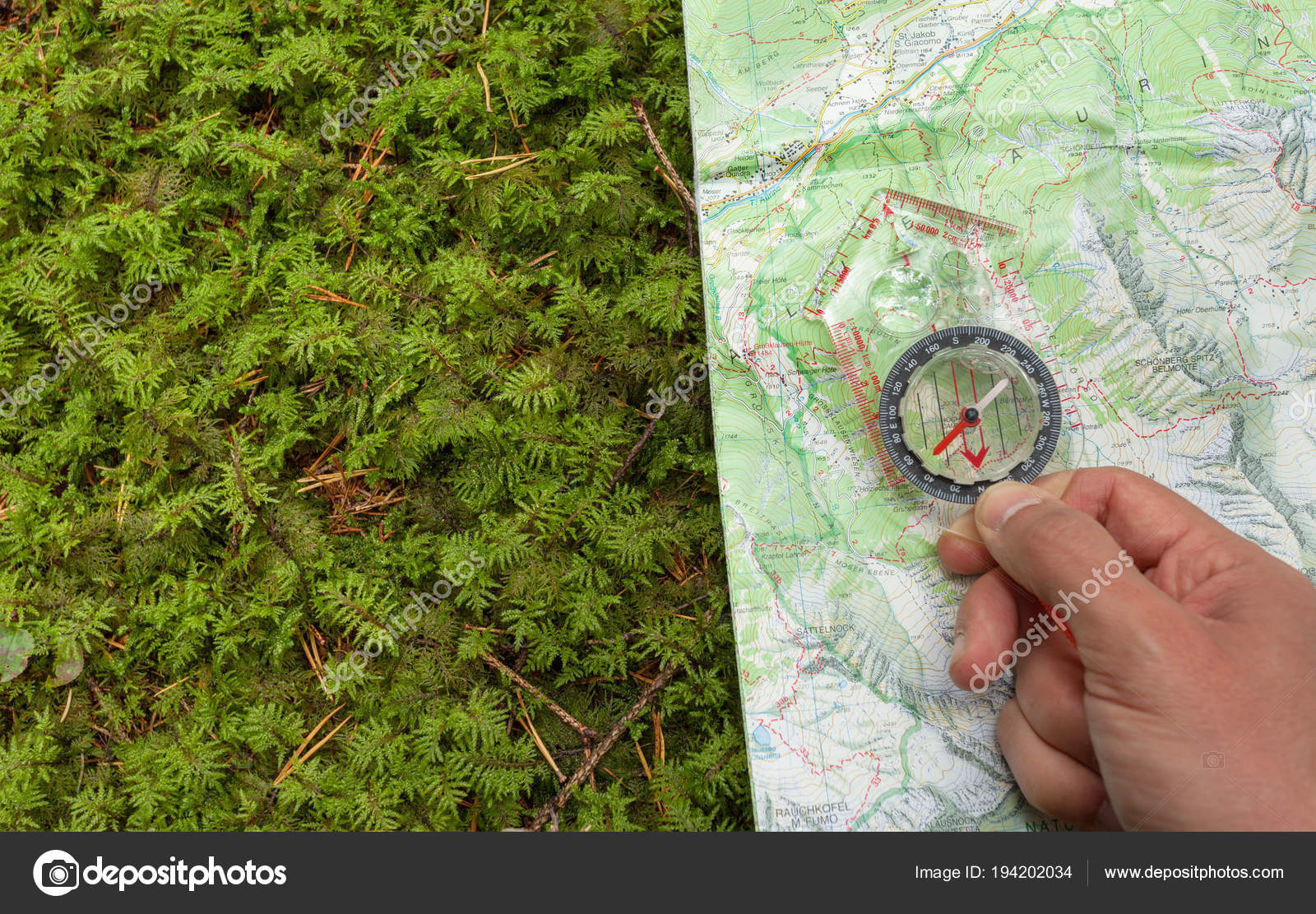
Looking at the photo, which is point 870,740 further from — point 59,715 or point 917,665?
point 59,715

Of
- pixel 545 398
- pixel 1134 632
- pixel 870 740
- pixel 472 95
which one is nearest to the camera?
pixel 1134 632

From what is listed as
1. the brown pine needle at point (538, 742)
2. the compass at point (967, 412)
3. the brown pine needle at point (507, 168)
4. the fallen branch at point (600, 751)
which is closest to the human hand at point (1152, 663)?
the compass at point (967, 412)

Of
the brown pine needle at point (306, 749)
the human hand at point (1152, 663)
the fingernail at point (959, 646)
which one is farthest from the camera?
the brown pine needle at point (306, 749)

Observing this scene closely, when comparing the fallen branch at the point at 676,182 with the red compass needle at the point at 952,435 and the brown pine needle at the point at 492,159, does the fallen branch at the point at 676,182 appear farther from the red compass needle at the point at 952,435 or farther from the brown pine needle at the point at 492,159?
the red compass needle at the point at 952,435

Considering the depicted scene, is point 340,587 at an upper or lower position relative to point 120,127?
lower

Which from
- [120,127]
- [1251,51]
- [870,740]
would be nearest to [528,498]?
Answer: [870,740]

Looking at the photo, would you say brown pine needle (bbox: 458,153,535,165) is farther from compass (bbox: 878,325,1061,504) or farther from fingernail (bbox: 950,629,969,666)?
fingernail (bbox: 950,629,969,666)

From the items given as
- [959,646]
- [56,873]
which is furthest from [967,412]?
[56,873]
